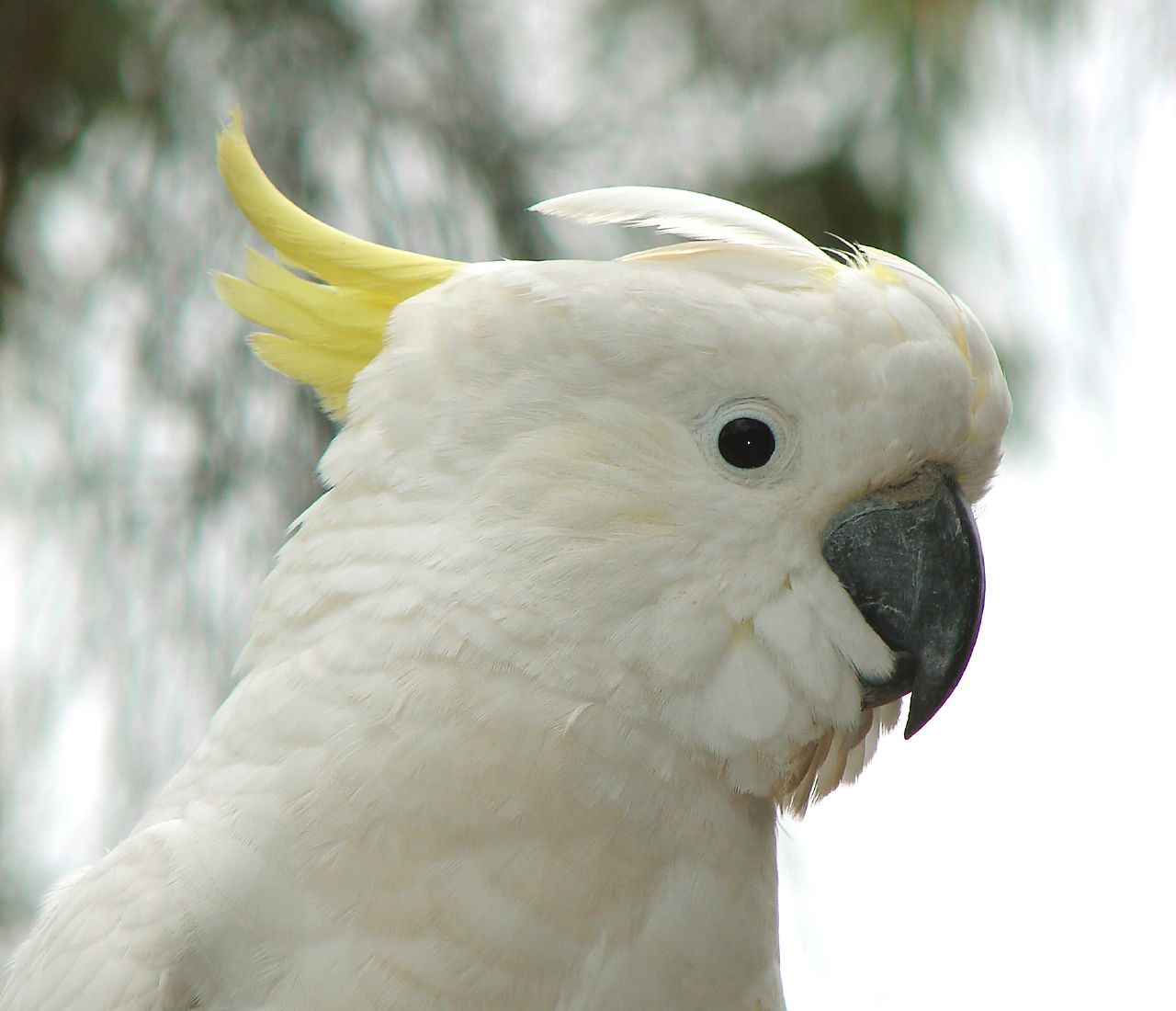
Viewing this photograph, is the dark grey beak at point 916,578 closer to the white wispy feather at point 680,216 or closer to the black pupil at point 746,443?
the black pupil at point 746,443

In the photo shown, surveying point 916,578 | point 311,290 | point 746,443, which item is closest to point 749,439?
point 746,443

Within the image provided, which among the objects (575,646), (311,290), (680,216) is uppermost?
(680,216)

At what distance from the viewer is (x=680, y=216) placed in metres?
1.28

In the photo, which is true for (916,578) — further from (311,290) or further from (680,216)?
(311,290)

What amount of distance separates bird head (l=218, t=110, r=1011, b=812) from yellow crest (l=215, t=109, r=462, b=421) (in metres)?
0.07

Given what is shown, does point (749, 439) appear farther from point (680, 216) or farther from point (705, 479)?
point (680, 216)

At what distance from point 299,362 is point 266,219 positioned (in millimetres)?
146

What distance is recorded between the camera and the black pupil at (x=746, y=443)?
1.17 meters

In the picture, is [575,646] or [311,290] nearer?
[575,646]

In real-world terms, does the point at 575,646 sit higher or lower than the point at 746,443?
lower

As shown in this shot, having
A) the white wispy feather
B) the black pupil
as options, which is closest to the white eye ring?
the black pupil

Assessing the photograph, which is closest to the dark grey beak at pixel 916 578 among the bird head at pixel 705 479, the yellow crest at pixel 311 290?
the bird head at pixel 705 479

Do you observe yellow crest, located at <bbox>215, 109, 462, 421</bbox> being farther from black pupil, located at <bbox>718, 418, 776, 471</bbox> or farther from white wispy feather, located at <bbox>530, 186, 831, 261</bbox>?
black pupil, located at <bbox>718, 418, 776, 471</bbox>

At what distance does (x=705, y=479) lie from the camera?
1158mm
